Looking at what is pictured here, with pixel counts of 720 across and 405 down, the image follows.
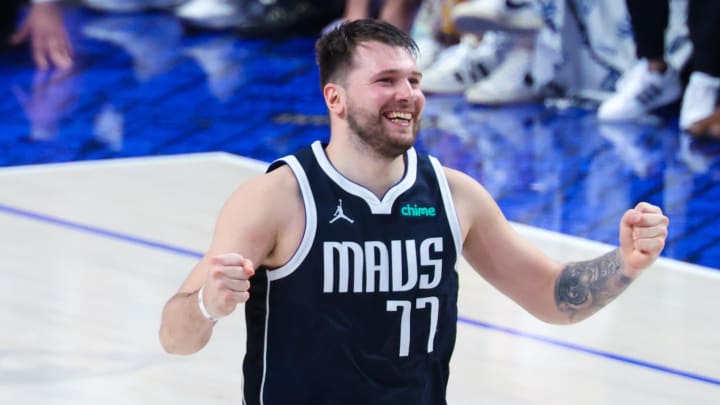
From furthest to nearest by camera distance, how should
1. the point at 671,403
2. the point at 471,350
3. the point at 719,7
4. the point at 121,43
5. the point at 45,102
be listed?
1. the point at 121,43
2. the point at 45,102
3. the point at 719,7
4. the point at 471,350
5. the point at 671,403

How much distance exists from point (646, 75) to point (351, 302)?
4.78 m

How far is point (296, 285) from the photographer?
8.49 feet

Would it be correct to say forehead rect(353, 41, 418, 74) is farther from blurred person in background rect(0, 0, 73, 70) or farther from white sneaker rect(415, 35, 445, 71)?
white sneaker rect(415, 35, 445, 71)

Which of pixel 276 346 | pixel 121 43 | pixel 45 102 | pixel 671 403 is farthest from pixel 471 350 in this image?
pixel 121 43

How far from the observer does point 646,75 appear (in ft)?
23.3

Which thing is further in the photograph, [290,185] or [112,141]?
[112,141]

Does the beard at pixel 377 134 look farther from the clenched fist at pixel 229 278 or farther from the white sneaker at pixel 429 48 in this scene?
the white sneaker at pixel 429 48

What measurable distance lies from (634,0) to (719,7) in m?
0.47

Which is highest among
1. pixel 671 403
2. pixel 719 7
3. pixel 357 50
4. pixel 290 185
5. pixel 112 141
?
pixel 719 7

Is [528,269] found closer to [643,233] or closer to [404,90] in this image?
[643,233]

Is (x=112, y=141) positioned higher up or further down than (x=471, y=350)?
higher up

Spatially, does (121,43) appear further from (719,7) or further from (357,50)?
(357,50)

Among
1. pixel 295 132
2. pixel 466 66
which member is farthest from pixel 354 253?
pixel 466 66

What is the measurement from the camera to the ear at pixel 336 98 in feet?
8.63
